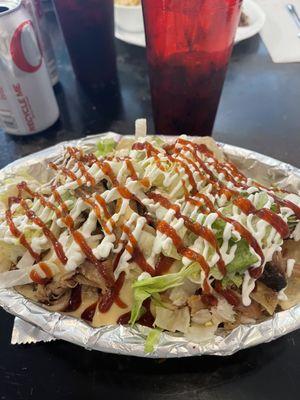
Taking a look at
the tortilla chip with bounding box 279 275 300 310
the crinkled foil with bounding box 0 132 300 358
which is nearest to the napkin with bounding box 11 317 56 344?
the crinkled foil with bounding box 0 132 300 358

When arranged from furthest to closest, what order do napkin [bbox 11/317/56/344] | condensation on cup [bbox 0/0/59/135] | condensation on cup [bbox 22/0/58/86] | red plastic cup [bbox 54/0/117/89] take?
red plastic cup [bbox 54/0/117/89], condensation on cup [bbox 22/0/58/86], condensation on cup [bbox 0/0/59/135], napkin [bbox 11/317/56/344]

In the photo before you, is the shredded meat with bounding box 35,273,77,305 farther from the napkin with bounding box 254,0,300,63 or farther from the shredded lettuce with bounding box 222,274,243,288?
the napkin with bounding box 254,0,300,63

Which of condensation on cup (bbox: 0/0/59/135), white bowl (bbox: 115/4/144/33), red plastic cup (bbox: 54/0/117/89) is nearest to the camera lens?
condensation on cup (bbox: 0/0/59/135)

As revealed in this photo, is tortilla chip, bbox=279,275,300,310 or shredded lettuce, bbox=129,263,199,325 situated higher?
shredded lettuce, bbox=129,263,199,325

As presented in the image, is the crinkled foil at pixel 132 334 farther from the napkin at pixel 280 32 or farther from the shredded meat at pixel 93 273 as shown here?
the napkin at pixel 280 32

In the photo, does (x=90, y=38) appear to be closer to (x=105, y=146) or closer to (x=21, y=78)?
(x=21, y=78)

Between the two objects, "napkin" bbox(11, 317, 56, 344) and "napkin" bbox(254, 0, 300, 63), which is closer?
"napkin" bbox(11, 317, 56, 344)

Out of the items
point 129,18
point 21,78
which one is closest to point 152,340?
point 21,78

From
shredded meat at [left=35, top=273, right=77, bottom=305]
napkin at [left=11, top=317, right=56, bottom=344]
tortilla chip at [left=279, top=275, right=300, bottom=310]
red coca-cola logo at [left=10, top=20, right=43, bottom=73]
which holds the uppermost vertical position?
red coca-cola logo at [left=10, top=20, right=43, bottom=73]
